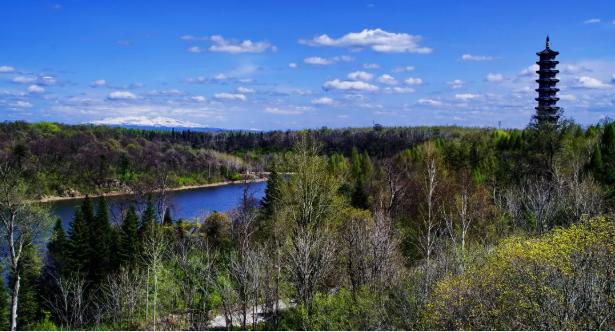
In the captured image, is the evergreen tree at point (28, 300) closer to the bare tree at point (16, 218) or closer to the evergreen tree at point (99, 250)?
the bare tree at point (16, 218)

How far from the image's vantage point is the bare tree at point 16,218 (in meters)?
20.0

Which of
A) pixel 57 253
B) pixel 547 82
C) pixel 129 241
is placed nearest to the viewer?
pixel 57 253

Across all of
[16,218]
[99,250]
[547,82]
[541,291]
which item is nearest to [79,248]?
[99,250]

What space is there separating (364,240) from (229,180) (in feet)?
278

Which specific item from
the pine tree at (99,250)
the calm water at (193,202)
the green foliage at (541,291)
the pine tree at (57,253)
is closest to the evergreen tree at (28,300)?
the pine tree at (57,253)

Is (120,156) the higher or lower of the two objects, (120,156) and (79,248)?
the higher

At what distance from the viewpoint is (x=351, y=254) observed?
22.0m

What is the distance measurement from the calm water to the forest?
325 inches

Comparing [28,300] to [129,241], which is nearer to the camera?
[28,300]

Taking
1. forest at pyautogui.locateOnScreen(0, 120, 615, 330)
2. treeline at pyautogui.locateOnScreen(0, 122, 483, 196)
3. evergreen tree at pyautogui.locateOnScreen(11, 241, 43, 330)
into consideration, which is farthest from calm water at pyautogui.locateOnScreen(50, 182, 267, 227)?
evergreen tree at pyautogui.locateOnScreen(11, 241, 43, 330)

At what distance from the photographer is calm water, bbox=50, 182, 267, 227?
60.3 m

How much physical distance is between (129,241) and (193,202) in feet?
130

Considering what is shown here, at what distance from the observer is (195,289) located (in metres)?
24.5

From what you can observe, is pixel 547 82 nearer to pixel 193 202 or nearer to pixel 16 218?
pixel 193 202
